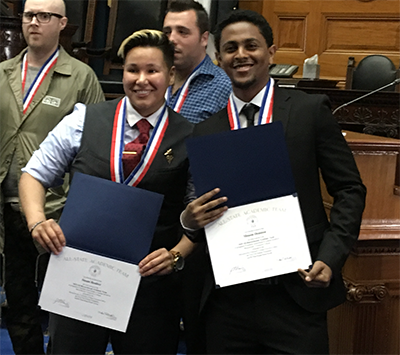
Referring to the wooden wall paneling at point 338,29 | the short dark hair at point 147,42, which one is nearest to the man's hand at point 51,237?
the short dark hair at point 147,42

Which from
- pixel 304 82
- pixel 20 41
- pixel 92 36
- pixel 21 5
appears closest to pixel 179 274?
pixel 20 41

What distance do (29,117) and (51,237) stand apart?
1004 mm

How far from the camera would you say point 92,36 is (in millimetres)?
5930

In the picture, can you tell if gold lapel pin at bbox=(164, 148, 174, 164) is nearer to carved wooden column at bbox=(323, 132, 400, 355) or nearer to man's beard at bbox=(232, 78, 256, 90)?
man's beard at bbox=(232, 78, 256, 90)

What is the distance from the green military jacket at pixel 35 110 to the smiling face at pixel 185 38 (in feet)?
1.59

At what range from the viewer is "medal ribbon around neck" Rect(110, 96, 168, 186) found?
1.50 metres

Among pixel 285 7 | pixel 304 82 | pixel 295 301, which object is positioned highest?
pixel 285 7

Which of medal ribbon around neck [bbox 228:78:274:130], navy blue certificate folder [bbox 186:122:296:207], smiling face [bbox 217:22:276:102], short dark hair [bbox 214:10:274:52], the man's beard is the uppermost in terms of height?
short dark hair [bbox 214:10:274:52]

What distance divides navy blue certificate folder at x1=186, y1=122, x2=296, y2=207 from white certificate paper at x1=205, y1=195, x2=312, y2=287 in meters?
0.03

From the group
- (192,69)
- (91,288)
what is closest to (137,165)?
(91,288)

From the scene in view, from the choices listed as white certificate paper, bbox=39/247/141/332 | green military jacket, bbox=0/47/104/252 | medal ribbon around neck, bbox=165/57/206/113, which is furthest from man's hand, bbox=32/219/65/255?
green military jacket, bbox=0/47/104/252

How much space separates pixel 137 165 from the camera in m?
1.50

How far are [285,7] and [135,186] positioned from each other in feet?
18.7

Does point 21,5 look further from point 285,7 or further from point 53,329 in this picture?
point 53,329
